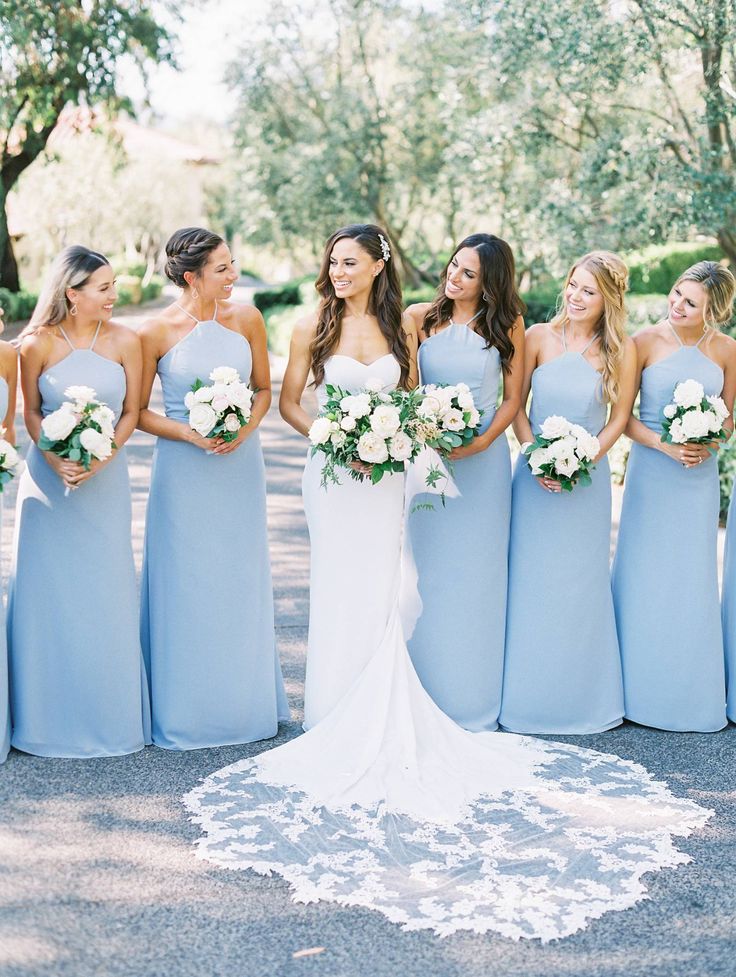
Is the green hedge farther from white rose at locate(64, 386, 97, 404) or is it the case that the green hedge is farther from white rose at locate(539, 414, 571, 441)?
white rose at locate(539, 414, 571, 441)

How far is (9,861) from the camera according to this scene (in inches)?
175

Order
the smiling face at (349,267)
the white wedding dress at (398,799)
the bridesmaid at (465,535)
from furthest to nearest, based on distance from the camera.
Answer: the bridesmaid at (465,535) < the smiling face at (349,267) < the white wedding dress at (398,799)

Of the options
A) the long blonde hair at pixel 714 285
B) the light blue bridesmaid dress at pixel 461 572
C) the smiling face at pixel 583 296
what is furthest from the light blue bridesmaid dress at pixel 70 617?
the long blonde hair at pixel 714 285

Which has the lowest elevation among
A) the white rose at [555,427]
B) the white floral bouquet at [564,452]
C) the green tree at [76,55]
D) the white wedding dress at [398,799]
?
the white wedding dress at [398,799]

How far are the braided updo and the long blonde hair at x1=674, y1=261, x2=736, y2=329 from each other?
237 cm

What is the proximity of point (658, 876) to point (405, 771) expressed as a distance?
1243 millimetres

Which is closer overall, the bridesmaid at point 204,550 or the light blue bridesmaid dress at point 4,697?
the light blue bridesmaid dress at point 4,697

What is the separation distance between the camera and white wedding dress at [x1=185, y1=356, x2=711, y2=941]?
4.29 m

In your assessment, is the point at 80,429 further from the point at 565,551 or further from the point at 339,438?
the point at 565,551

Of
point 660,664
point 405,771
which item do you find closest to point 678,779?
point 660,664

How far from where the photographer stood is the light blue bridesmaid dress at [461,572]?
19.5ft

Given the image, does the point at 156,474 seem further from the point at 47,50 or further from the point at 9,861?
the point at 47,50

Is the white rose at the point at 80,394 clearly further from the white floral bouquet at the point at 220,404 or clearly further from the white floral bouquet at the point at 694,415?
the white floral bouquet at the point at 694,415

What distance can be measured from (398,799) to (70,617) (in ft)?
5.93
